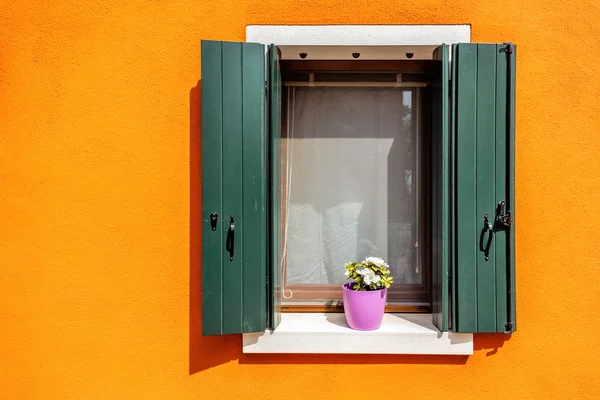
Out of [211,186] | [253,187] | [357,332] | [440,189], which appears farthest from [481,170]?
[211,186]

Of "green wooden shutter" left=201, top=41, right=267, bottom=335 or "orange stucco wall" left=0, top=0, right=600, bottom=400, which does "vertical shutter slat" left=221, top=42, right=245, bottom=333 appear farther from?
"orange stucco wall" left=0, top=0, right=600, bottom=400

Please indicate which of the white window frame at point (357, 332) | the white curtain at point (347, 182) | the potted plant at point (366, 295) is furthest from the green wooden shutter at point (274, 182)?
A: the potted plant at point (366, 295)

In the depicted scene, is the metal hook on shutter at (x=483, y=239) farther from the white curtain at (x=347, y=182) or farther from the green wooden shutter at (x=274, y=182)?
the green wooden shutter at (x=274, y=182)

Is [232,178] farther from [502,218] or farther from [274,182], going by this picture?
[502,218]

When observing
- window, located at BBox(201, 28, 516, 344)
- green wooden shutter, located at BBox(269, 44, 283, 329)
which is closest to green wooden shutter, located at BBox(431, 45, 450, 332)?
window, located at BBox(201, 28, 516, 344)

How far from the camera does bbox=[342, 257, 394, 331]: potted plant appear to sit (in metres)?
1.97

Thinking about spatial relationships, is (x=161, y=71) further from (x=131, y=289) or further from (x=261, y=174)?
(x=131, y=289)

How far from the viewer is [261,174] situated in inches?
Answer: 75.2

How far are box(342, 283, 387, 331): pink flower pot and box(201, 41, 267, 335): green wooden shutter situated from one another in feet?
A: 1.62

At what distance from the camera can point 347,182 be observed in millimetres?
2301

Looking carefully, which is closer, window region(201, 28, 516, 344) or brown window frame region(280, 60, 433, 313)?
window region(201, 28, 516, 344)

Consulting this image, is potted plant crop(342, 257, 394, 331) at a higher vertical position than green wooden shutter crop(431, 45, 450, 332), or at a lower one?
lower

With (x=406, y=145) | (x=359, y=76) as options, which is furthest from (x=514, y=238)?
(x=359, y=76)

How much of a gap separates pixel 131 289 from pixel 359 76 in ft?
6.23
